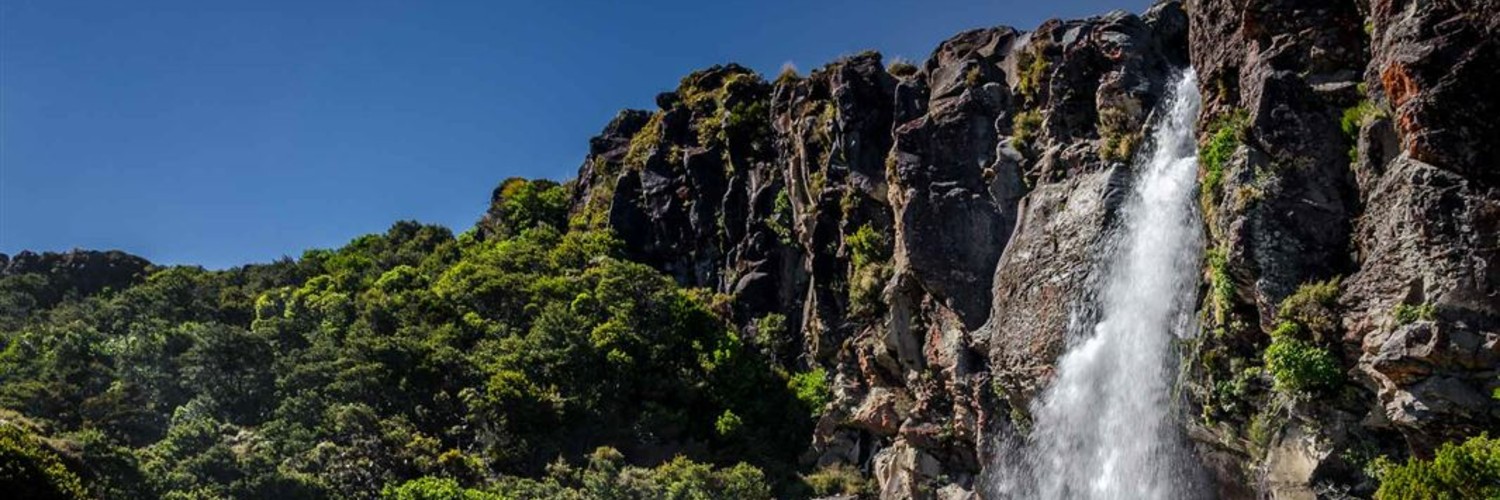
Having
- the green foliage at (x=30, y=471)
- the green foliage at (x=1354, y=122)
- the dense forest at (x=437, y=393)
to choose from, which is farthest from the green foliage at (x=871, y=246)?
the green foliage at (x=30, y=471)

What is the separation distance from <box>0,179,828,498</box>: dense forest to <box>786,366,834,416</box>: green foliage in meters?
0.11

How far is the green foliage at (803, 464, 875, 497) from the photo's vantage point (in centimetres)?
4919

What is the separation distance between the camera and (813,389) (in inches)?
2183

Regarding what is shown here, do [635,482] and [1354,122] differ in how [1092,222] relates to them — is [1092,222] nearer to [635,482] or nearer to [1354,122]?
[1354,122]

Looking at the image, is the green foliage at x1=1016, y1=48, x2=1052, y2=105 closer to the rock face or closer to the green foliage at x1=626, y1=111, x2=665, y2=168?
the rock face

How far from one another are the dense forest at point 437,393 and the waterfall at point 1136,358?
544 inches

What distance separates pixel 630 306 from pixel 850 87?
51.6ft

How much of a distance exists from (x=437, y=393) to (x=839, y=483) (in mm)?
19203

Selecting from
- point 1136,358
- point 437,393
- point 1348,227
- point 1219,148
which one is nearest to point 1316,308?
point 1348,227

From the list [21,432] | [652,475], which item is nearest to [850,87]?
[652,475]

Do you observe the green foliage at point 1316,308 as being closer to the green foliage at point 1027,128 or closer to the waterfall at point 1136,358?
the waterfall at point 1136,358

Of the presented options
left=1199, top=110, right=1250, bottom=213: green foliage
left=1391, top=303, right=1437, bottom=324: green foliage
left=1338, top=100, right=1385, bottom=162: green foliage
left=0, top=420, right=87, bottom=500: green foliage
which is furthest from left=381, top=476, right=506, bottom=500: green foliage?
left=1338, top=100, right=1385, bottom=162: green foliage

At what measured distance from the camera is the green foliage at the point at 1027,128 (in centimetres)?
4478

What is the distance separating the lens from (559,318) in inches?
2189
